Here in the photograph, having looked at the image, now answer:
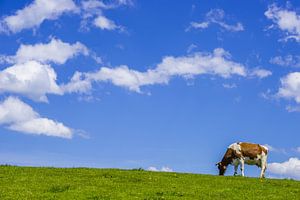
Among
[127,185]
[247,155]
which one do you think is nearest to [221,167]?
[247,155]

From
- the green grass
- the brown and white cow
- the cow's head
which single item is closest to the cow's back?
the brown and white cow

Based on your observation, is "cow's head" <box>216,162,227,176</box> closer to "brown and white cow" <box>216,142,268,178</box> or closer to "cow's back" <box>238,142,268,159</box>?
"brown and white cow" <box>216,142,268,178</box>

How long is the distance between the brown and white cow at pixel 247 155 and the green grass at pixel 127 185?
7.40m

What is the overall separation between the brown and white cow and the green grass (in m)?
7.40

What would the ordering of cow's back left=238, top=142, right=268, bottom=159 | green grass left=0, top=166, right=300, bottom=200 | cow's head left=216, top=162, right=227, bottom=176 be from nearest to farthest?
green grass left=0, top=166, right=300, bottom=200, cow's back left=238, top=142, right=268, bottom=159, cow's head left=216, top=162, right=227, bottom=176

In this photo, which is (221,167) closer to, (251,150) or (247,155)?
(247,155)

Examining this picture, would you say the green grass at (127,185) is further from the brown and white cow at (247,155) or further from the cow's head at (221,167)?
the cow's head at (221,167)

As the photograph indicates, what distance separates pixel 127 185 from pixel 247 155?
→ 16.1 meters

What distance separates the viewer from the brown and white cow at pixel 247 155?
43.6 meters

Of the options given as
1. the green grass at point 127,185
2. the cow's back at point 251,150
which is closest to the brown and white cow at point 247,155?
the cow's back at point 251,150

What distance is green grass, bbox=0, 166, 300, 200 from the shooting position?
1082 inches

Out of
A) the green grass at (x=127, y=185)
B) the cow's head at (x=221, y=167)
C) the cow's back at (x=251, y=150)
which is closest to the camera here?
the green grass at (x=127, y=185)

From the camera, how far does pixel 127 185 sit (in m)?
30.5

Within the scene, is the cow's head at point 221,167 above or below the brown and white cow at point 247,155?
below
